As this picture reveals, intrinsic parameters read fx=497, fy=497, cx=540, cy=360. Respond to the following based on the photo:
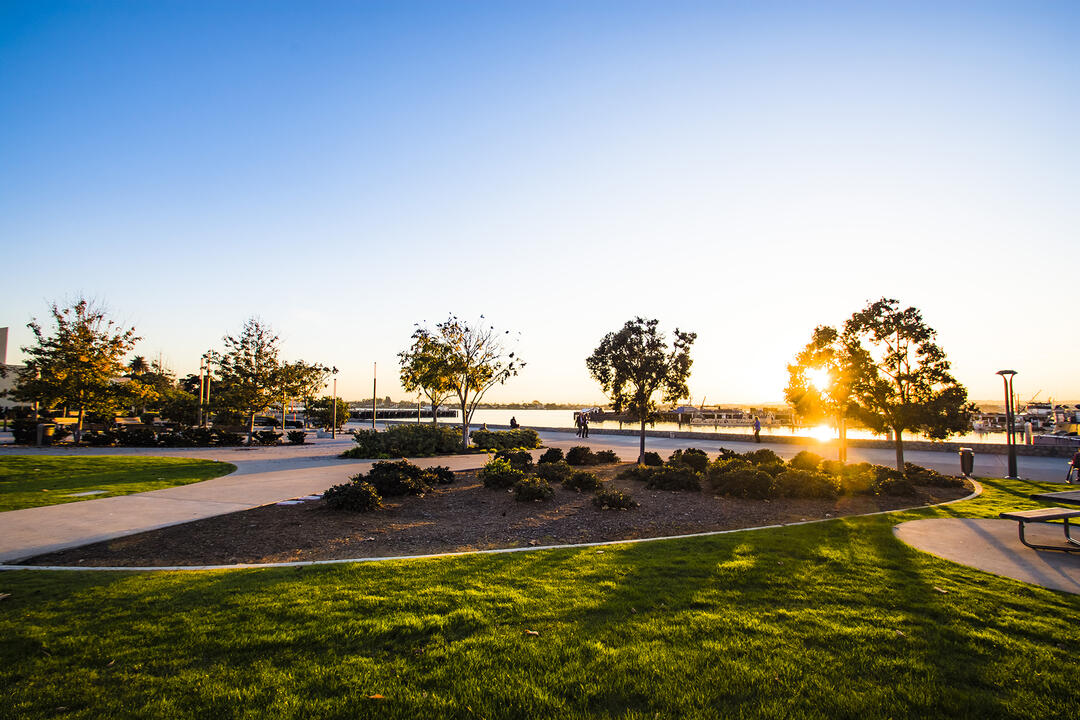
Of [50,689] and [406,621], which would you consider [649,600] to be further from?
[50,689]

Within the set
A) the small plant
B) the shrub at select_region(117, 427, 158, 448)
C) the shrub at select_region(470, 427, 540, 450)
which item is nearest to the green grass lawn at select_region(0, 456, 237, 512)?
the shrub at select_region(117, 427, 158, 448)

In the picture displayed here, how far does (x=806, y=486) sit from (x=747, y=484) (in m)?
1.26

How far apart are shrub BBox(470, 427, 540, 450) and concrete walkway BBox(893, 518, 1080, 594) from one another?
16793mm

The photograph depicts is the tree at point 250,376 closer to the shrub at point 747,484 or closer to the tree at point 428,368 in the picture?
the tree at point 428,368

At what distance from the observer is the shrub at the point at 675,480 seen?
35.8 ft

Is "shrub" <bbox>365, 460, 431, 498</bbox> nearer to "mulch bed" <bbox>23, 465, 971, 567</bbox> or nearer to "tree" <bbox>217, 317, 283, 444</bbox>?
"mulch bed" <bbox>23, 465, 971, 567</bbox>

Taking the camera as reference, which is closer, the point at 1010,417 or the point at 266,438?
the point at 1010,417

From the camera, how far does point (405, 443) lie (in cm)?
1973

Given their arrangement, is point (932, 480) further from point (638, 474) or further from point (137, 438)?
point (137, 438)

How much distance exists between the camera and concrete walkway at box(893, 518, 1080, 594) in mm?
5473

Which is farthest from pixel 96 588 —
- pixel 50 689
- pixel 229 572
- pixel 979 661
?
pixel 979 661

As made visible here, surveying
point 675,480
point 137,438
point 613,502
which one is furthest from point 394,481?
point 137,438

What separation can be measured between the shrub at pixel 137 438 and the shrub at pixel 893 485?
28197 millimetres

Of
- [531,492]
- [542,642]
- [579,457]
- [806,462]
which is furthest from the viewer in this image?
[579,457]
